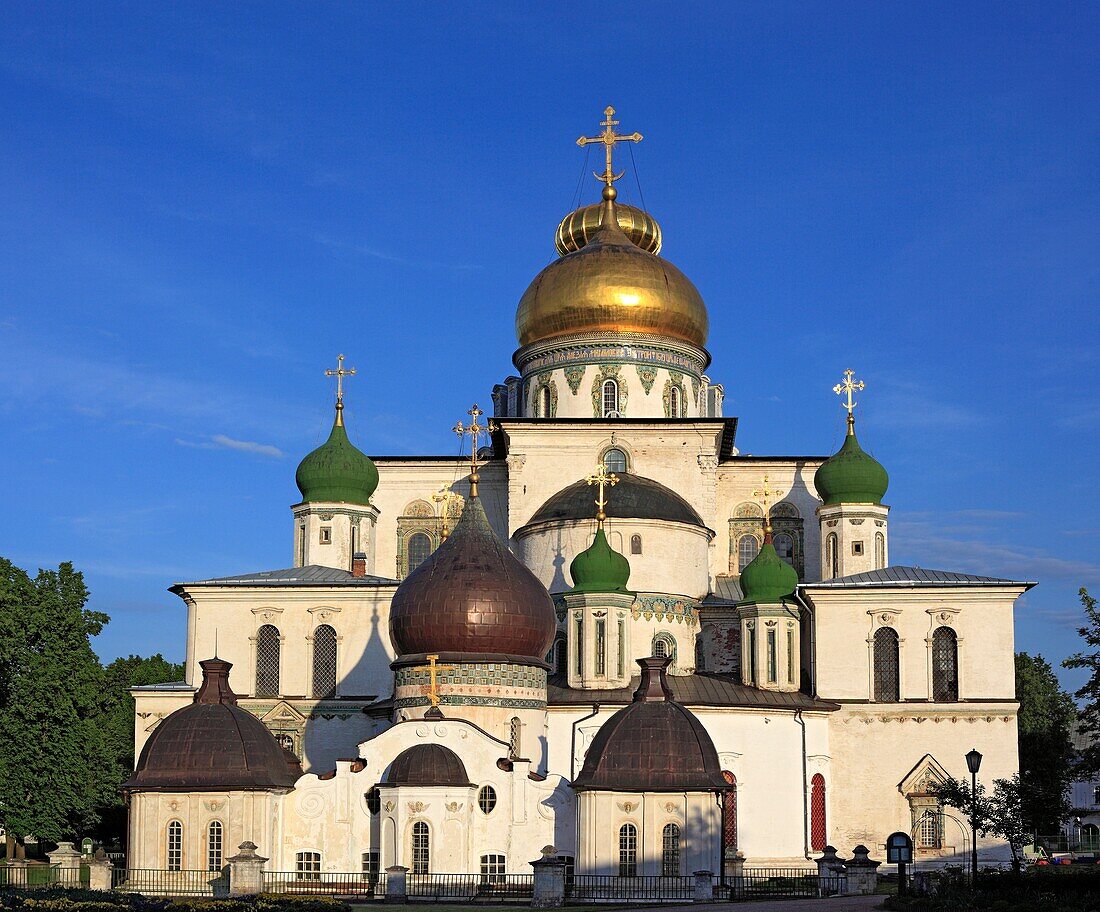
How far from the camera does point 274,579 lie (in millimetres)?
42281

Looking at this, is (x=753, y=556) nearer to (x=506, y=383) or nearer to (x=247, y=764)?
(x=506, y=383)

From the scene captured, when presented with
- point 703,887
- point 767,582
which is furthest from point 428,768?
point 767,582

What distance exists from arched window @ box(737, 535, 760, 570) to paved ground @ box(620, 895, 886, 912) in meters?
18.2

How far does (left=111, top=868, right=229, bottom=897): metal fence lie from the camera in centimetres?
2931

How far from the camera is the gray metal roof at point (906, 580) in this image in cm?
3934

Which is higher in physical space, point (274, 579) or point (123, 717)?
point (274, 579)

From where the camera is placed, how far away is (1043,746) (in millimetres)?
48688

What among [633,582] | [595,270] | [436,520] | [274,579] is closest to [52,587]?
[274,579]

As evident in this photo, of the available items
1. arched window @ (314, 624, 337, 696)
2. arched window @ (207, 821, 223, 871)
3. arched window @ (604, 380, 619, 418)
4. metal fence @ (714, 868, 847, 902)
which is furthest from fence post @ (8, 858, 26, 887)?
arched window @ (604, 380, 619, 418)

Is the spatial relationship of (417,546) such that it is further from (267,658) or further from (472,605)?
(472,605)

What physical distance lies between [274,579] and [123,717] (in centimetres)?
741

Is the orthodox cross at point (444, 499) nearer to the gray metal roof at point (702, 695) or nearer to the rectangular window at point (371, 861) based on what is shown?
the gray metal roof at point (702, 695)

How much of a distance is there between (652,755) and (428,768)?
13.7 ft

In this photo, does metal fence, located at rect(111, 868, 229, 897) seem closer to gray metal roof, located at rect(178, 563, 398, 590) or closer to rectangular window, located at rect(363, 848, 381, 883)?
rectangular window, located at rect(363, 848, 381, 883)
